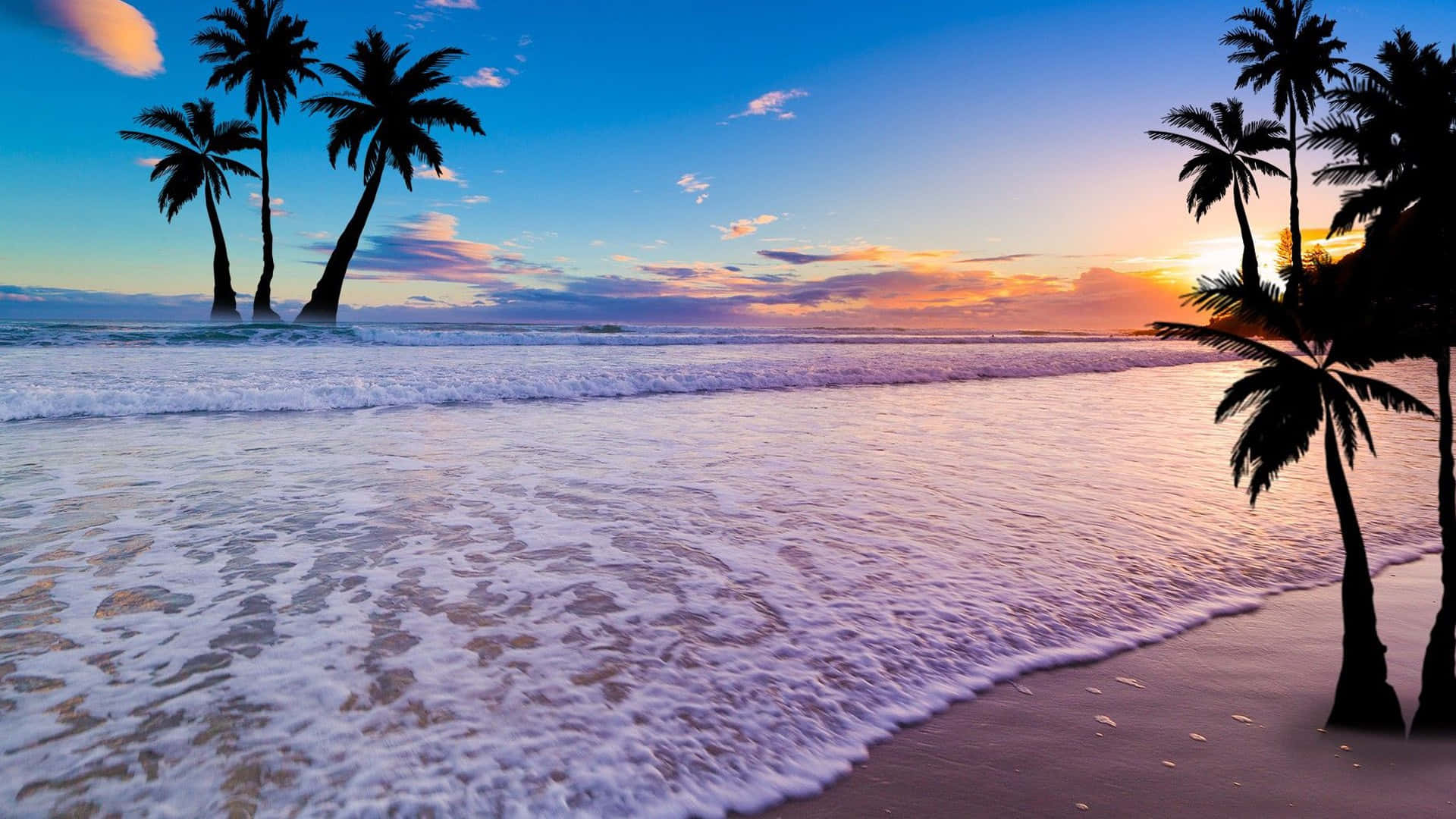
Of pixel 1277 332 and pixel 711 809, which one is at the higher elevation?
pixel 1277 332

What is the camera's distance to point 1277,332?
7.45 feet

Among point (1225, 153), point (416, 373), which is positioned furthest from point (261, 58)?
point (1225, 153)

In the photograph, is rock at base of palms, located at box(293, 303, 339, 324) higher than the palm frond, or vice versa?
rock at base of palms, located at box(293, 303, 339, 324)

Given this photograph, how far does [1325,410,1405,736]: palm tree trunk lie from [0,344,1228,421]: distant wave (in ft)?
38.2

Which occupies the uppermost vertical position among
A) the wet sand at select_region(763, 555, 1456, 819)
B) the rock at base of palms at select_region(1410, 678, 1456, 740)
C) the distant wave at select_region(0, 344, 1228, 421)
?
the distant wave at select_region(0, 344, 1228, 421)

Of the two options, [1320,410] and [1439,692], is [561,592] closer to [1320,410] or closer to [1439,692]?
[1320,410]

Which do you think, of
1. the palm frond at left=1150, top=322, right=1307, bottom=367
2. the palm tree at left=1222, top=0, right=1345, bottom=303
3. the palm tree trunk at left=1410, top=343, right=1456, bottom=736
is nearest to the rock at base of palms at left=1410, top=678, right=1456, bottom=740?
the palm tree trunk at left=1410, top=343, right=1456, bottom=736

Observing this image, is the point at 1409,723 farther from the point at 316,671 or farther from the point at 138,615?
the point at 138,615

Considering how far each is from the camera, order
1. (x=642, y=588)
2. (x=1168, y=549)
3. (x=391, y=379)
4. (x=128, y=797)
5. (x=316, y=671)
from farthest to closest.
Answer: (x=391, y=379) → (x=1168, y=549) → (x=642, y=588) → (x=316, y=671) → (x=128, y=797)

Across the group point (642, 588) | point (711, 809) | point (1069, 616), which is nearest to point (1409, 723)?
point (1069, 616)

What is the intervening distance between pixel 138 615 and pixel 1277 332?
513 cm

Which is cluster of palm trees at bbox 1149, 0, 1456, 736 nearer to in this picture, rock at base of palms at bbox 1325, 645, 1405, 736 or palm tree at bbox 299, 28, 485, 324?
rock at base of palms at bbox 1325, 645, 1405, 736

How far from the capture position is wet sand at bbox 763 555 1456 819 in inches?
81.3

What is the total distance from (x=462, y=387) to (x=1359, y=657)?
1254 cm
